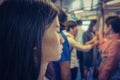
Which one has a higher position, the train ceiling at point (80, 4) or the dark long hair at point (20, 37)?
the train ceiling at point (80, 4)

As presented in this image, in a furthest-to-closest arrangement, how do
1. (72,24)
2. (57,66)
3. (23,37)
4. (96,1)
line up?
(72,24) < (96,1) < (57,66) < (23,37)

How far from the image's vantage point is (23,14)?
2.02 ft

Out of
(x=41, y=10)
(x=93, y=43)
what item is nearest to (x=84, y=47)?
(x=93, y=43)

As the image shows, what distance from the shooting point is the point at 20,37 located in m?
0.61

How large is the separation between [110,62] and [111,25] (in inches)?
10.9

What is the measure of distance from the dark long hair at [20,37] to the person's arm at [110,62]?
1.18 metres

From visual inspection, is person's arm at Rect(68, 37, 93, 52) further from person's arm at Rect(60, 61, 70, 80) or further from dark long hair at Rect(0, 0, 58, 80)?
dark long hair at Rect(0, 0, 58, 80)

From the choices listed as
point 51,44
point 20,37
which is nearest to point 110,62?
point 51,44

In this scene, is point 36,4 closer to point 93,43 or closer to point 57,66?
point 57,66

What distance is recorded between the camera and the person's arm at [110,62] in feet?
5.64

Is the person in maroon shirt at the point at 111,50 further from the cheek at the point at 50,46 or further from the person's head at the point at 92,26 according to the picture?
the cheek at the point at 50,46

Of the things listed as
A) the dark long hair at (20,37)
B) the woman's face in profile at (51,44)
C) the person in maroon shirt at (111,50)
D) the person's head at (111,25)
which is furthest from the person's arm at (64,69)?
the dark long hair at (20,37)

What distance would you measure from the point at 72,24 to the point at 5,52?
1454 millimetres

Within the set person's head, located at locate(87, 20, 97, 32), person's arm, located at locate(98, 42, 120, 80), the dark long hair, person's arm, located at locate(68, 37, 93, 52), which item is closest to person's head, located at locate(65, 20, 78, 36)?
person's arm, located at locate(68, 37, 93, 52)
